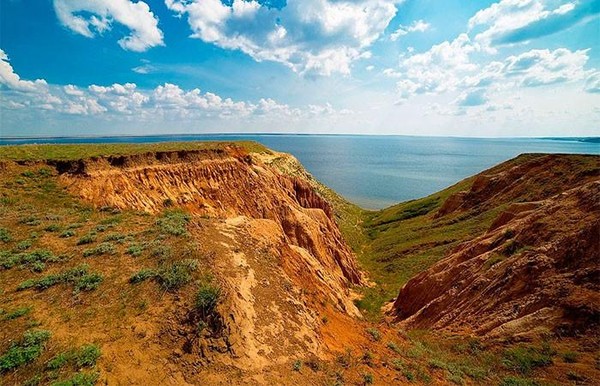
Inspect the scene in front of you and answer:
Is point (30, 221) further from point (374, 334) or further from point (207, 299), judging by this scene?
point (374, 334)

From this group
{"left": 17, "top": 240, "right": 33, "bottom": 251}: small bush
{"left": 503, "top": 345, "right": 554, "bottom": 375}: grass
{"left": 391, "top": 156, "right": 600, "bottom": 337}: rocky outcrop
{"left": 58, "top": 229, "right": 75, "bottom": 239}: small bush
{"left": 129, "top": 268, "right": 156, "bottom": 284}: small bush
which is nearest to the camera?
{"left": 129, "top": 268, "right": 156, "bottom": 284}: small bush

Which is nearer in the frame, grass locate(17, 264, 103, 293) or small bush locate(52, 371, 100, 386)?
small bush locate(52, 371, 100, 386)

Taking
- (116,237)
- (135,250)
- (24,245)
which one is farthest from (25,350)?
(24,245)

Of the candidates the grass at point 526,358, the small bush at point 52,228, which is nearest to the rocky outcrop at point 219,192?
the small bush at point 52,228

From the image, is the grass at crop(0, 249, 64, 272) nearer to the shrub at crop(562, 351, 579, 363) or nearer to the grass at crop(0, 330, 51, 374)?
the grass at crop(0, 330, 51, 374)

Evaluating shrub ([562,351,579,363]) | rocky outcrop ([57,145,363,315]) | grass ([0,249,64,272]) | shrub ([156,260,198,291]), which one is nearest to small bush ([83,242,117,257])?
grass ([0,249,64,272])

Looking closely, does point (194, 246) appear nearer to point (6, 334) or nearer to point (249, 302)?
point (249, 302)
